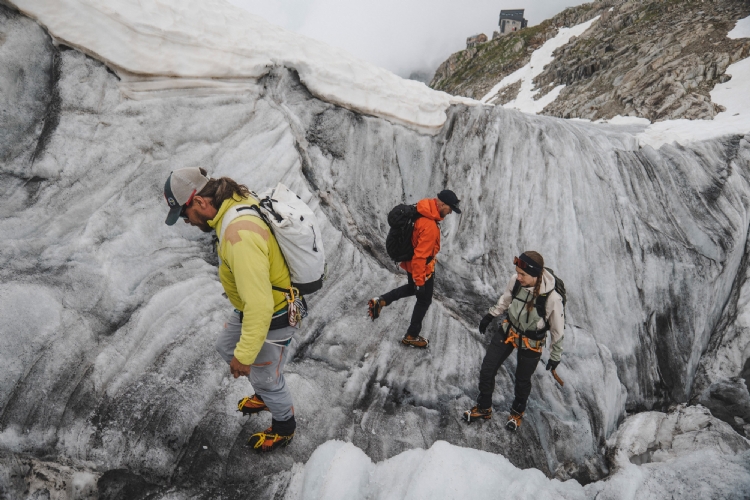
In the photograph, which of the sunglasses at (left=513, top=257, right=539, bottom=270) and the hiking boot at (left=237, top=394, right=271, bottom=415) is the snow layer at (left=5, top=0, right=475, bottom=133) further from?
the sunglasses at (left=513, top=257, right=539, bottom=270)

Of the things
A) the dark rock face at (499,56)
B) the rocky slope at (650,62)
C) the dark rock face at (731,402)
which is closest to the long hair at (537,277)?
the dark rock face at (731,402)

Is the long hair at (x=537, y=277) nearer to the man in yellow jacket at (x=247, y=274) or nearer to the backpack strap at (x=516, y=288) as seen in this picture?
the backpack strap at (x=516, y=288)

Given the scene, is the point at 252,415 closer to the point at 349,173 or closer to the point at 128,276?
the point at 128,276

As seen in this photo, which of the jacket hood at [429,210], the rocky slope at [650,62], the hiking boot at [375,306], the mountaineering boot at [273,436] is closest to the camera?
the mountaineering boot at [273,436]

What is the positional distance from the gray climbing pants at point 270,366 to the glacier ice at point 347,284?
0.91 meters

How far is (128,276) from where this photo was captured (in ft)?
22.1

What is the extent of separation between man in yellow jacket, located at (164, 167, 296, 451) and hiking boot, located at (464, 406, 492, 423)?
3155 millimetres

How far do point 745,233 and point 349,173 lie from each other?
34.3ft

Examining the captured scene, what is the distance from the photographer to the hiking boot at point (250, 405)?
5.87 meters

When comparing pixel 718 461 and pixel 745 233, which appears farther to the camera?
pixel 745 233

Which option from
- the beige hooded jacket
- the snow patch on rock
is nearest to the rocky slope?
the snow patch on rock

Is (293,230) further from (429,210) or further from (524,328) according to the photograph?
(524,328)

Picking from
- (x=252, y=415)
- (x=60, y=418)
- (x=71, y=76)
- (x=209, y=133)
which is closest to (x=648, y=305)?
(x=252, y=415)

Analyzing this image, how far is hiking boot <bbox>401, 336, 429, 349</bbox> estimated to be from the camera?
27.0 ft
